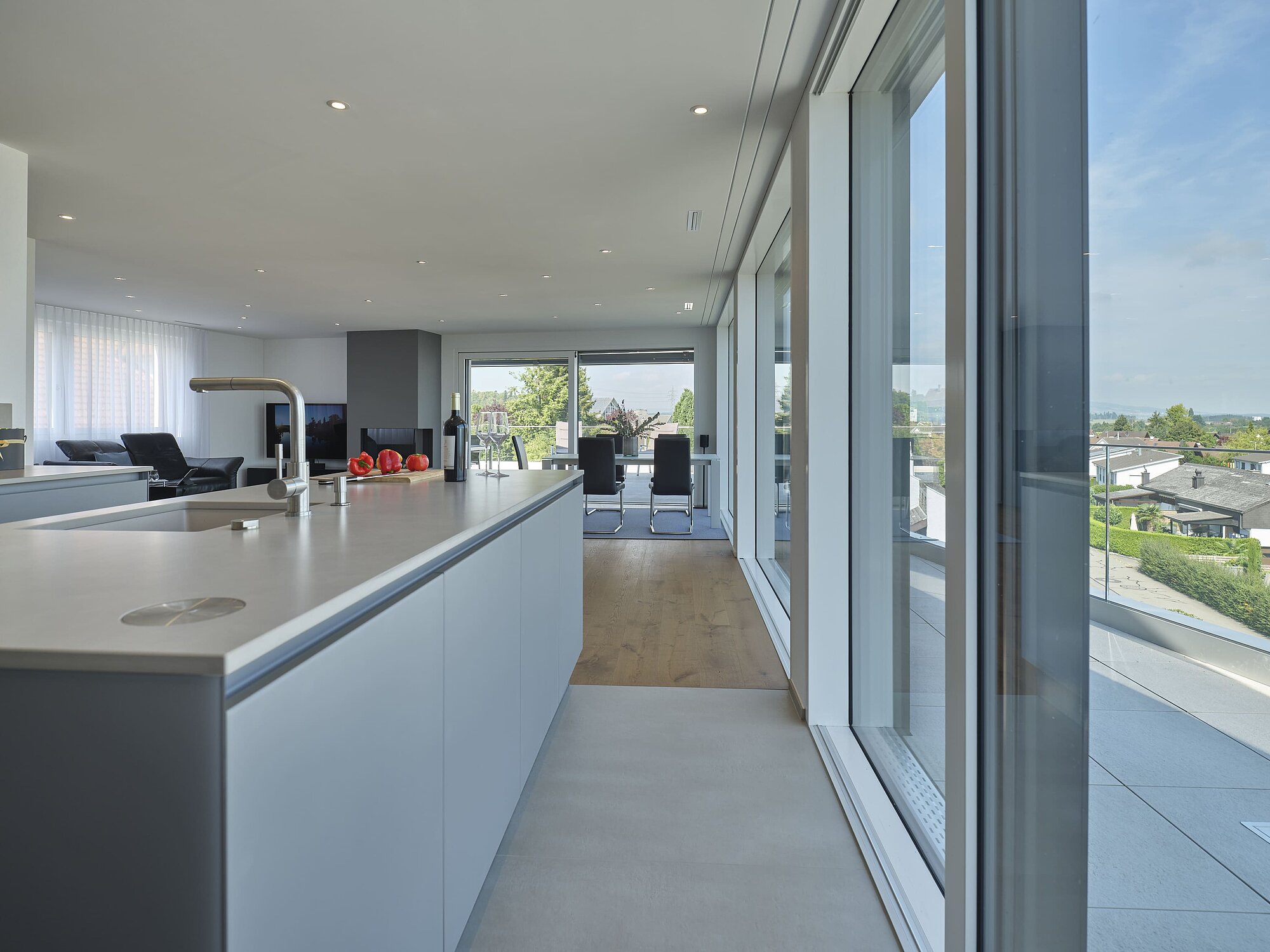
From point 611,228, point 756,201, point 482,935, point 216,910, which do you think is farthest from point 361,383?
point 216,910

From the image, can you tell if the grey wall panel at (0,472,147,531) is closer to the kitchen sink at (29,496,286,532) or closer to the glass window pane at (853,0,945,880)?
the kitchen sink at (29,496,286,532)

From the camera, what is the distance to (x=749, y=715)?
2764 millimetres

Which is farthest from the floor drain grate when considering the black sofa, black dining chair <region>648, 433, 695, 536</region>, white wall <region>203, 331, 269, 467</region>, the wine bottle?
white wall <region>203, 331, 269, 467</region>

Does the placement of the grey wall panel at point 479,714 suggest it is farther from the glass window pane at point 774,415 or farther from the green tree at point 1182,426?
the glass window pane at point 774,415

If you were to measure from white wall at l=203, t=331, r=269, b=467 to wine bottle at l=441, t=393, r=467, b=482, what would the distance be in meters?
8.91

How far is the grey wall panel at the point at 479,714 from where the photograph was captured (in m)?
1.25

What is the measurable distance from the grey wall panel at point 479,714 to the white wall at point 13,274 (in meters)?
3.33

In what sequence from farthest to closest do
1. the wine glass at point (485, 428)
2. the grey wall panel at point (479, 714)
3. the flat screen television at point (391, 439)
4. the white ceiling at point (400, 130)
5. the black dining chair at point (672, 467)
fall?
the flat screen television at point (391, 439)
the black dining chair at point (672, 467)
the wine glass at point (485, 428)
the white ceiling at point (400, 130)
the grey wall panel at point (479, 714)

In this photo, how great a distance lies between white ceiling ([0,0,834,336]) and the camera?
7.95 ft

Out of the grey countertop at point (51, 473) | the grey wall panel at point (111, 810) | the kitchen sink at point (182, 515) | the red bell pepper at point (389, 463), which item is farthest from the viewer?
the grey countertop at point (51, 473)

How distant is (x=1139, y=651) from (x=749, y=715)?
2046 millimetres

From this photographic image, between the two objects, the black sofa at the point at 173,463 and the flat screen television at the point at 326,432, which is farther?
the flat screen television at the point at 326,432

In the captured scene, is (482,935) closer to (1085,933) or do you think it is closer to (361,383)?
(1085,933)

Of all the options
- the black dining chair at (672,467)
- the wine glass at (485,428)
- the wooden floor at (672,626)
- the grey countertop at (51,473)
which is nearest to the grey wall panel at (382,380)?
the black dining chair at (672,467)
